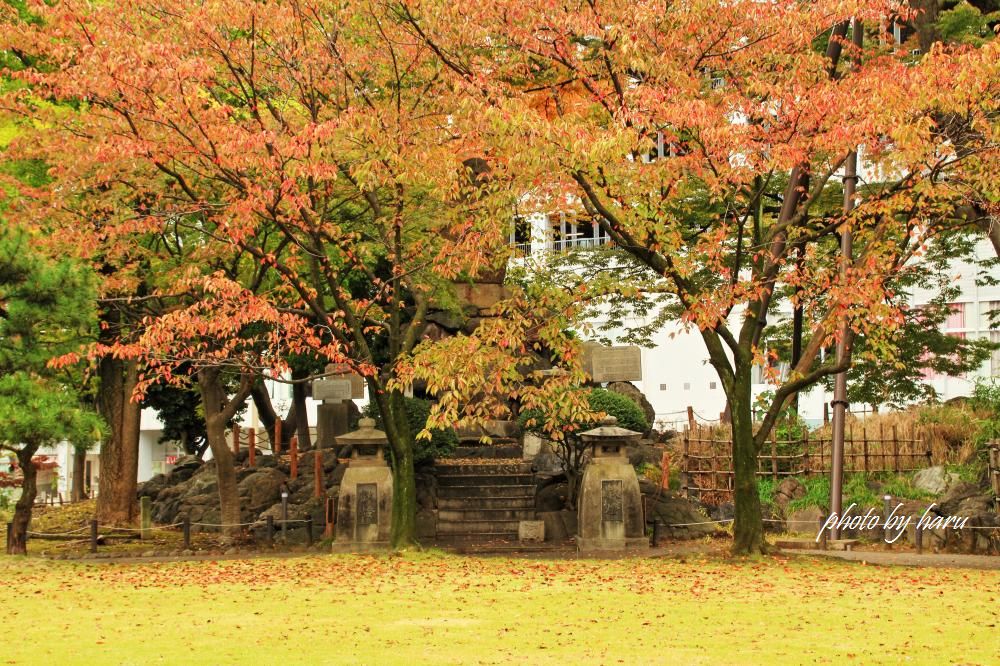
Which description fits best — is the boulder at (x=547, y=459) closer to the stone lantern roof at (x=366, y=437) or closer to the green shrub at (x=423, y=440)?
the green shrub at (x=423, y=440)

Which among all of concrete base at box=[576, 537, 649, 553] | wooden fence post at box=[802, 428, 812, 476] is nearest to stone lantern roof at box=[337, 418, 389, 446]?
concrete base at box=[576, 537, 649, 553]

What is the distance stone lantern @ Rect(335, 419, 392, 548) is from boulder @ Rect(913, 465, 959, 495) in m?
11.2

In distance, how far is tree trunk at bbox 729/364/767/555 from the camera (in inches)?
720

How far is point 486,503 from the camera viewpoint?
24.7 m

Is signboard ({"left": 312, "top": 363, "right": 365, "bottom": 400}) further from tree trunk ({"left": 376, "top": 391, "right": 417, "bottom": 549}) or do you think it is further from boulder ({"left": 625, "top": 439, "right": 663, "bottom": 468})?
tree trunk ({"left": 376, "top": 391, "right": 417, "bottom": 549})

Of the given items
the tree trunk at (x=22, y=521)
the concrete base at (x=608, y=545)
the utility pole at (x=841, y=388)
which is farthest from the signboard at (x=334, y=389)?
the utility pole at (x=841, y=388)

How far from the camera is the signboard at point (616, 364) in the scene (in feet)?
100

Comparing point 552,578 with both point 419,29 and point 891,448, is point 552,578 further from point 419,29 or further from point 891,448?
point 891,448

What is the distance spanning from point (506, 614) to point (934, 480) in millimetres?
14273

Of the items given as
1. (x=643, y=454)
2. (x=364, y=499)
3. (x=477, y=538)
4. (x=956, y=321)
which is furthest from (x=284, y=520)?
(x=956, y=321)

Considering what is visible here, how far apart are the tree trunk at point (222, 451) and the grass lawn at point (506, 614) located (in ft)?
20.2

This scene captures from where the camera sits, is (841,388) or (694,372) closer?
(841,388)

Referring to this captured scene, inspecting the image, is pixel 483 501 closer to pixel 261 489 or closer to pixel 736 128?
pixel 261 489

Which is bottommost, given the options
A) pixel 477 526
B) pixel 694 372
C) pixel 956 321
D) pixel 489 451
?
pixel 477 526
